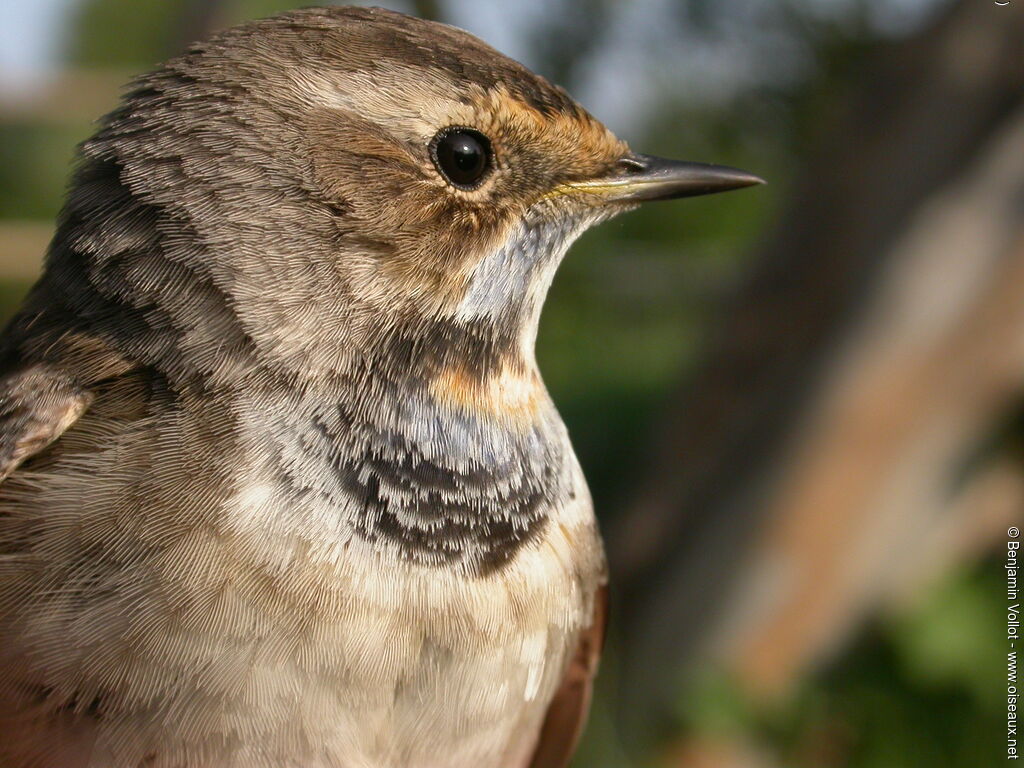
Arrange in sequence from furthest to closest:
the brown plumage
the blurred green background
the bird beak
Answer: the blurred green background, the bird beak, the brown plumage

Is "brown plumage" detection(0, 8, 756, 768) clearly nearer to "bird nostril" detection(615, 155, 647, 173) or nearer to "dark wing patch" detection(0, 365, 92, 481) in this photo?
"dark wing patch" detection(0, 365, 92, 481)

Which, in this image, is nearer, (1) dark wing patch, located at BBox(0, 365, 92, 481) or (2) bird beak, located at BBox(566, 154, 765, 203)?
(1) dark wing patch, located at BBox(0, 365, 92, 481)

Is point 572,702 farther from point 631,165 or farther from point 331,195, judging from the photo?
point 331,195

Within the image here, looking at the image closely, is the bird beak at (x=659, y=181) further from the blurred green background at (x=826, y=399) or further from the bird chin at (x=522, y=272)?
the blurred green background at (x=826, y=399)

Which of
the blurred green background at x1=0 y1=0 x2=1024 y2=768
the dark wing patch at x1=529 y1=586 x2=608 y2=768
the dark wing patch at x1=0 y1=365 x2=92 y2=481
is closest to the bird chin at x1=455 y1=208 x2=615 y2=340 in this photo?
the dark wing patch at x1=0 y1=365 x2=92 y2=481

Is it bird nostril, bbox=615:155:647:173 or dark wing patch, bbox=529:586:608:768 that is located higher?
bird nostril, bbox=615:155:647:173

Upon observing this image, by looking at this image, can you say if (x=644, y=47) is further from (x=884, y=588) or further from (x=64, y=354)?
(x=64, y=354)

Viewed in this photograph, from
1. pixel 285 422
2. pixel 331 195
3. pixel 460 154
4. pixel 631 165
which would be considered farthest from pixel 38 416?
pixel 631 165
